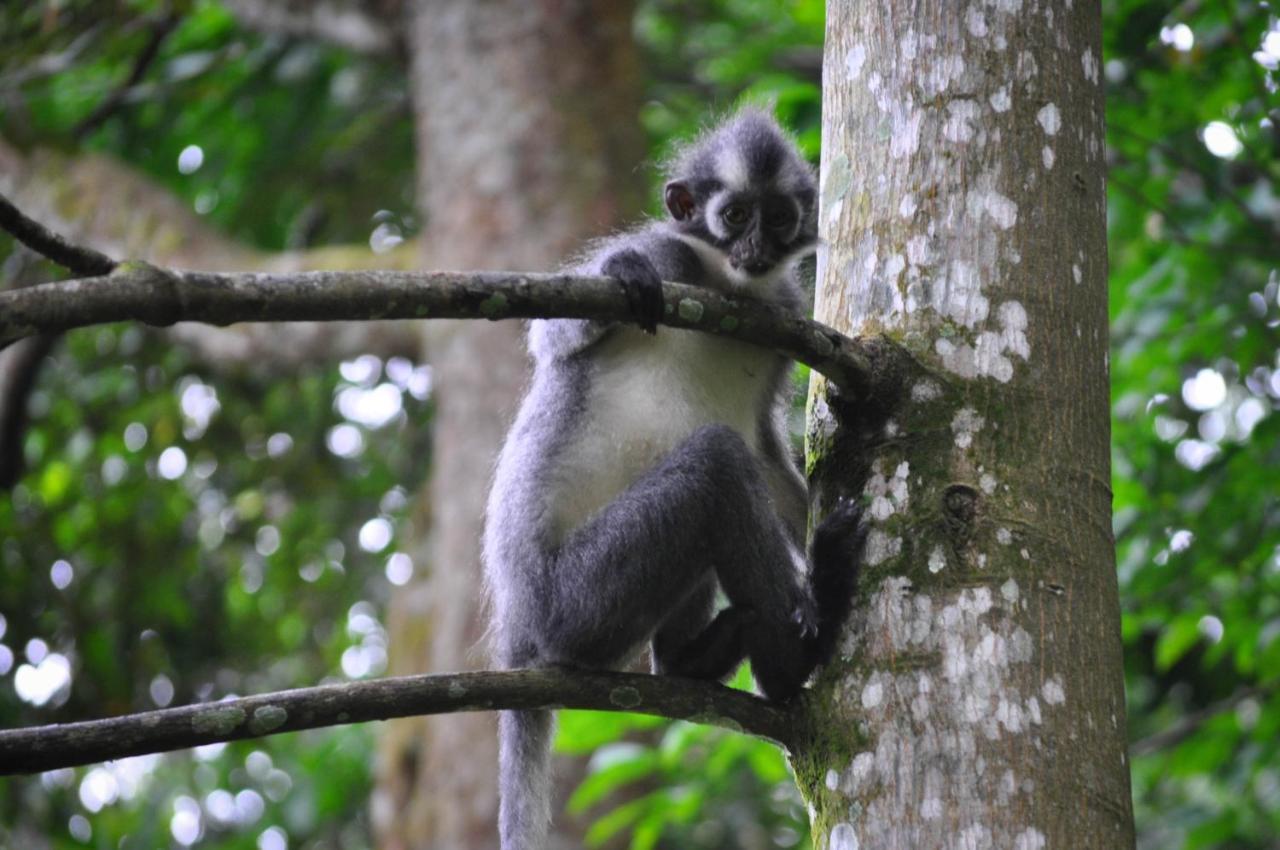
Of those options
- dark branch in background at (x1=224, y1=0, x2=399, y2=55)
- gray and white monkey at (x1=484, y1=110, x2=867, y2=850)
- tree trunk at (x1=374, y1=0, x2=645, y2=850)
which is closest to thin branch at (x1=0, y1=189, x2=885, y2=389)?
gray and white monkey at (x1=484, y1=110, x2=867, y2=850)

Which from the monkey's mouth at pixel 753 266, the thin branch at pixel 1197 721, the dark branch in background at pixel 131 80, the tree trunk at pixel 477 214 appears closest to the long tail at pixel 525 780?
the monkey's mouth at pixel 753 266

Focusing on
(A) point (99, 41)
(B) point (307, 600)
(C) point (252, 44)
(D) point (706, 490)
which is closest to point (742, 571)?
(D) point (706, 490)

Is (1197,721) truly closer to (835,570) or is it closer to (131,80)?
(835,570)

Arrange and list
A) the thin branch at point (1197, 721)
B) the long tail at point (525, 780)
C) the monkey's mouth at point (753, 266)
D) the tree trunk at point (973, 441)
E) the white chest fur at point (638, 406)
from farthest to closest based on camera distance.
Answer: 1. the thin branch at point (1197, 721)
2. the monkey's mouth at point (753, 266)
3. the white chest fur at point (638, 406)
4. the long tail at point (525, 780)
5. the tree trunk at point (973, 441)

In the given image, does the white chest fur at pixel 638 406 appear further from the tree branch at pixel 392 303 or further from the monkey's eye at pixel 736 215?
the tree branch at pixel 392 303

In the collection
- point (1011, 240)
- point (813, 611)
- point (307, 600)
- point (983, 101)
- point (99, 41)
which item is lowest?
point (307, 600)

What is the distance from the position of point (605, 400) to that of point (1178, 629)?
8.98 ft

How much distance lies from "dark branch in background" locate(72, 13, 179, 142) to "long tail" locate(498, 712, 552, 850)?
19.0 ft

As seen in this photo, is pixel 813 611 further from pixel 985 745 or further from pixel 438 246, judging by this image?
pixel 438 246

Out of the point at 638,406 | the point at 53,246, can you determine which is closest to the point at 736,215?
the point at 638,406

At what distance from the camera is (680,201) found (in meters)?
4.77

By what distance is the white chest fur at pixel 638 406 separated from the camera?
424 centimetres

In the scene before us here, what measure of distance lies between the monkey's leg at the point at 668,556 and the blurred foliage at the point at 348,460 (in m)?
1.27

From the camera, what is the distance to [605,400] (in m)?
4.34
